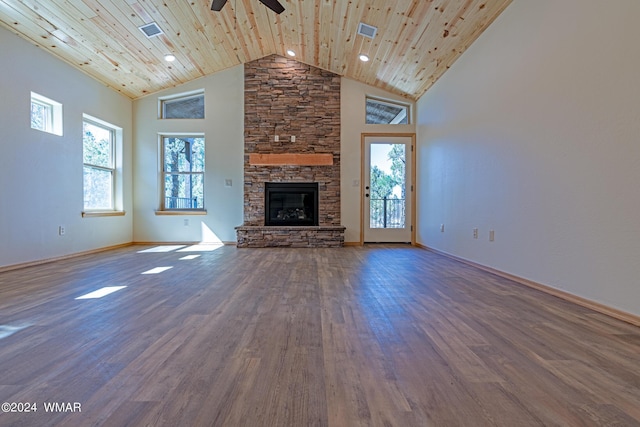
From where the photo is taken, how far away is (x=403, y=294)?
102 inches

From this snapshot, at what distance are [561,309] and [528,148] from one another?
1.41 metres

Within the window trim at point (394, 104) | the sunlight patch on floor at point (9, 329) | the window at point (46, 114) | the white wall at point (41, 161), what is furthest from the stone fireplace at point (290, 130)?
the sunlight patch on floor at point (9, 329)

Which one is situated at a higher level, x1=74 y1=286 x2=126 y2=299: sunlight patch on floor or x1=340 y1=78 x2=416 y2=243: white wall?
x1=340 y1=78 x2=416 y2=243: white wall

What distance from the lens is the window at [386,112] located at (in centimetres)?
619

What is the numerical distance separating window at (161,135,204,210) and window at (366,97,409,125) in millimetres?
3203

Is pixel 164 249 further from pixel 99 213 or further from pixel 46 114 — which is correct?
pixel 46 114

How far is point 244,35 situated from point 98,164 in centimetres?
310

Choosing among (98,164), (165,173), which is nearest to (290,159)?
(165,173)

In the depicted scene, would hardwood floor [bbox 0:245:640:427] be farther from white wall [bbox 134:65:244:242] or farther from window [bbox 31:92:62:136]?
white wall [bbox 134:65:244:242]

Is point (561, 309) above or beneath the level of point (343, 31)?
beneath

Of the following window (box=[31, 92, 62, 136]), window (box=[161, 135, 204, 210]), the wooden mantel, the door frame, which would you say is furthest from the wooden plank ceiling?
the wooden mantel

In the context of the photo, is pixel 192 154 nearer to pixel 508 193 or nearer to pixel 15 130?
pixel 15 130

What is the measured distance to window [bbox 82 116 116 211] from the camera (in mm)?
5016

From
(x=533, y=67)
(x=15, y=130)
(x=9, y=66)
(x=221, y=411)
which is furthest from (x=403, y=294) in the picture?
(x=9, y=66)
